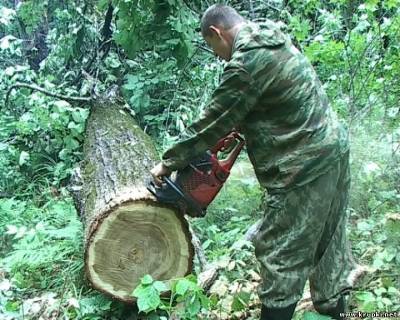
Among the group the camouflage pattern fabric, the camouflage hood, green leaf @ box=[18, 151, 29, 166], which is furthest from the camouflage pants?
green leaf @ box=[18, 151, 29, 166]

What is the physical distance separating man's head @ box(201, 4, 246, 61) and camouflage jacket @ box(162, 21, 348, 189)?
0.08 metres

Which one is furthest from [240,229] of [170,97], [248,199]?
[170,97]

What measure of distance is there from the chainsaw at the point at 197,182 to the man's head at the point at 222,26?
1.66 ft

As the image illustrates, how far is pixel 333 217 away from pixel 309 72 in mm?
832

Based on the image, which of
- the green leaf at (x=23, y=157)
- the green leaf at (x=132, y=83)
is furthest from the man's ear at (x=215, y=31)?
the green leaf at (x=23, y=157)

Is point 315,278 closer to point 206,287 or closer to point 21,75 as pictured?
point 206,287

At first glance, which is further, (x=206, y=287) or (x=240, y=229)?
(x=240, y=229)

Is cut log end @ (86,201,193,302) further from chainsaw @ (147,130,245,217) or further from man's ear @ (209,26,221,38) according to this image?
man's ear @ (209,26,221,38)

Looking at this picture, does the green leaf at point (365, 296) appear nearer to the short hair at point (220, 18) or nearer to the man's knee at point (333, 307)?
the man's knee at point (333, 307)

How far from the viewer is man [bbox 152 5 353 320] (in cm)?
267

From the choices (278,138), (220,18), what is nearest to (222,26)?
(220,18)

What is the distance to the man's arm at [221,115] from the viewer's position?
2.64 meters

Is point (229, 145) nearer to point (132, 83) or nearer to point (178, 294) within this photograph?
point (178, 294)

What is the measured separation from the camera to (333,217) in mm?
3043
